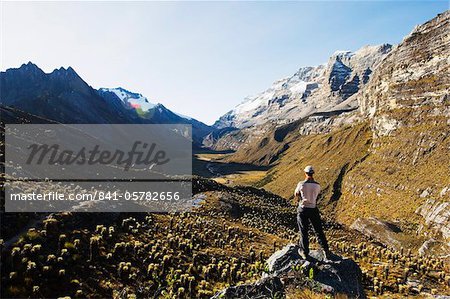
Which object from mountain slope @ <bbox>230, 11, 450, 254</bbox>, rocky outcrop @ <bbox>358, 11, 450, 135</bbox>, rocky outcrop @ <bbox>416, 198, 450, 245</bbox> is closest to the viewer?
rocky outcrop @ <bbox>416, 198, 450, 245</bbox>

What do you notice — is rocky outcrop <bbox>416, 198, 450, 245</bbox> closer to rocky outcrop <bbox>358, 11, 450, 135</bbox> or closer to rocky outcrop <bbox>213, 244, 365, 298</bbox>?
rocky outcrop <bbox>358, 11, 450, 135</bbox>

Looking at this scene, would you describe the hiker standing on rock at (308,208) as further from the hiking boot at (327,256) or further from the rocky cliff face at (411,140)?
the rocky cliff face at (411,140)

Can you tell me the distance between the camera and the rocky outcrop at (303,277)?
13633mm

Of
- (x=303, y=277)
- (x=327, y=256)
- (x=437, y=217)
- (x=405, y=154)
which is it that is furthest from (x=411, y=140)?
(x=303, y=277)

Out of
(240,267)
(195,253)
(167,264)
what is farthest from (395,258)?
(167,264)

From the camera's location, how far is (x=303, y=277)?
14.5 m

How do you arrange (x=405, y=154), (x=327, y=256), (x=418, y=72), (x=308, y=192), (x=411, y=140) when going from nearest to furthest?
(x=308, y=192)
(x=327, y=256)
(x=405, y=154)
(x=411, y=140)
(x=418, y=72)

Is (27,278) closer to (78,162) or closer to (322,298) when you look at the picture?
(322,298)

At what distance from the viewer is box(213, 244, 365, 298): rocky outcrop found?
13.6 meters

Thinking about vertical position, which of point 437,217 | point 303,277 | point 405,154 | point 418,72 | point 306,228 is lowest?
point 437,217

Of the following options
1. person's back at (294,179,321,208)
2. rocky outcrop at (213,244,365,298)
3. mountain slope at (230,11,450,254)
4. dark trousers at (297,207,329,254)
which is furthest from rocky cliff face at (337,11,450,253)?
person's back at (294,179,321,208)

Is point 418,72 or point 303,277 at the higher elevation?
point 418,72

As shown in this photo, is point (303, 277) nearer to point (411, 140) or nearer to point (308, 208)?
point (308, 208)

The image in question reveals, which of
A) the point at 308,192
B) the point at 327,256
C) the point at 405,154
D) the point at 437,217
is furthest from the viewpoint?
the point at 405,154
